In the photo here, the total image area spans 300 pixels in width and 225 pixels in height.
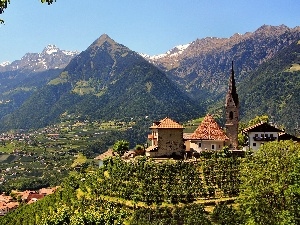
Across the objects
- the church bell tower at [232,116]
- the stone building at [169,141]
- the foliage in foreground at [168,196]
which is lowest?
the foliage in foreground at [168,196]

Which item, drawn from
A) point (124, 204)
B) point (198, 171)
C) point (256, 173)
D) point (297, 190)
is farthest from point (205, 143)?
point (297, 190)

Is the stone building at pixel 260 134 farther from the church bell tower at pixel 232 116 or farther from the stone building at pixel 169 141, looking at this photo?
the stone building at pixel 169 141

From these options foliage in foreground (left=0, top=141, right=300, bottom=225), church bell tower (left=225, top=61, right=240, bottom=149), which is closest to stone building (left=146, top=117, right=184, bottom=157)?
foliage in foreground (left=0, top=141, right=300, bottom=225)

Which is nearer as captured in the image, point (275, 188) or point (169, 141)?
point (275, 188)

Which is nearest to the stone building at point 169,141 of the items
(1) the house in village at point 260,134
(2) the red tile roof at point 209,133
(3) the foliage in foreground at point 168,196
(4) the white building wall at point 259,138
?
(2) the red tile roof at point 209,133

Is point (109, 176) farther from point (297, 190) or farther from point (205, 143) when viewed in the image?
point (297, 190)

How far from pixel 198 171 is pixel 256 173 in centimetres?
1984

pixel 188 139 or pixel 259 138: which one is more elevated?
pixel 259 138

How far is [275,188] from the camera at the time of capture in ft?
112

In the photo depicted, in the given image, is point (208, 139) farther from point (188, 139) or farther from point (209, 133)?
point (188, 139)

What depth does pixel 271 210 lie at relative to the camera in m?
34.7

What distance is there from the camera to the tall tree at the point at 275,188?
32.1 metres

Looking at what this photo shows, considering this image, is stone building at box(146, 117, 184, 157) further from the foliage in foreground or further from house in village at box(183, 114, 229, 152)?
the foliage in foreground

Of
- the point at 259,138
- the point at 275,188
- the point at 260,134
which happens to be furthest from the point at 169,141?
the point at 275,188
